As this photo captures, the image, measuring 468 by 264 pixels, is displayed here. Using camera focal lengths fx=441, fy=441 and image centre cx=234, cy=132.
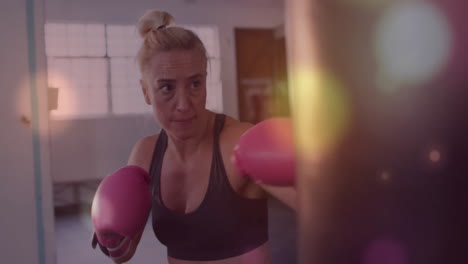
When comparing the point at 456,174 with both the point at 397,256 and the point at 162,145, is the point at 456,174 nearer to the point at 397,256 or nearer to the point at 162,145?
the point at 397,256

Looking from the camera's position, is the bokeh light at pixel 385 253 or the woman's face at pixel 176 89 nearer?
the bokeh light at pixel 385 253

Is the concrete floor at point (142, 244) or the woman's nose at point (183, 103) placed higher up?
the woman's nose at point (183, 103)

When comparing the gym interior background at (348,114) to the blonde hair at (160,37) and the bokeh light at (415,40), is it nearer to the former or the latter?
the bokeh light at (415,40)

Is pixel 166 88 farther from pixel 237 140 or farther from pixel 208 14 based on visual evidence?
pixel 208 14

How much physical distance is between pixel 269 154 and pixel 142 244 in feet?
9.07

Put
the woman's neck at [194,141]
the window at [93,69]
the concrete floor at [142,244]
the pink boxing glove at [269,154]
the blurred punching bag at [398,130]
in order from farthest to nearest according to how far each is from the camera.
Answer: the window at [93,69] < the concrete floor at [142,244] < the woman's neck at [194,141] < the pink boxing glove at [269,154] < the blurred punching bag at [398,130]

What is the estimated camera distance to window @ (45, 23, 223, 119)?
15.1ft

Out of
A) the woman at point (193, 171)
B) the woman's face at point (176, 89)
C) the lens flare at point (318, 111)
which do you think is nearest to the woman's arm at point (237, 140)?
the woman at point (193, 171)

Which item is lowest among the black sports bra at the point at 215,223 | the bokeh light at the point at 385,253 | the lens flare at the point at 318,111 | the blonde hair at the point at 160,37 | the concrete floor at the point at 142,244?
the concrete floor at the point at 142,244

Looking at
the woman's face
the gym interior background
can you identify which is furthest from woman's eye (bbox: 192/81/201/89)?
the gym interior background

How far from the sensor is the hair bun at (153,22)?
1171 millimetres

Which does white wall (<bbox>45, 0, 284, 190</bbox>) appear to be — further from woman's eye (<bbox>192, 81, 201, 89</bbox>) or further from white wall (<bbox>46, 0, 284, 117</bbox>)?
woman's eye (<bbox>192, 81, 201, 89</bbox>)

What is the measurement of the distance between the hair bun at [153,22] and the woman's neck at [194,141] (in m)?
0.27

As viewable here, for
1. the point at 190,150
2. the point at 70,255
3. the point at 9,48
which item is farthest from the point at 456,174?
the point at 70,255
